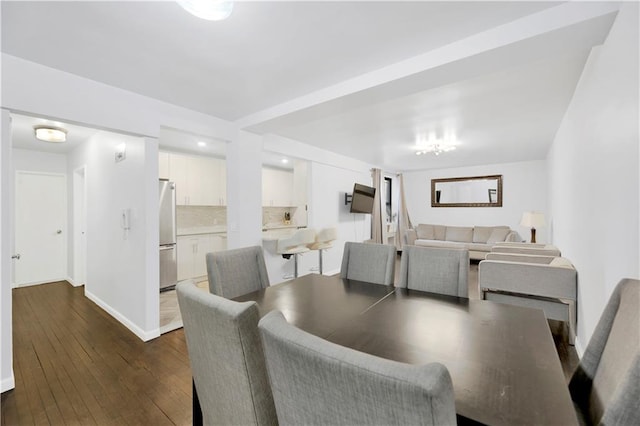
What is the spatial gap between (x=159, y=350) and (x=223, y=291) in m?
1.21

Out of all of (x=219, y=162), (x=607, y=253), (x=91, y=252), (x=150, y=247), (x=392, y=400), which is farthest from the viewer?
(x=219, y=162)

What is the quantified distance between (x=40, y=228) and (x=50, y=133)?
234 cm

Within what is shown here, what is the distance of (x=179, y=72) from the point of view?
2184mm

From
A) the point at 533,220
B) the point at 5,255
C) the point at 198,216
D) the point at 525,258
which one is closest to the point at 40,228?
the point at 198,216

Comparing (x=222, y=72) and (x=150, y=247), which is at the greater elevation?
(x=222, y=72)

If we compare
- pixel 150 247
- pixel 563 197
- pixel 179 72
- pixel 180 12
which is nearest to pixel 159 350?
pixel 150 247

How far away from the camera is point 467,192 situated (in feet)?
23.5

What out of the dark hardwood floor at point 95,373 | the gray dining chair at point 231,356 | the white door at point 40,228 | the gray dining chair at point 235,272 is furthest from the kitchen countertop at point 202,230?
the gray dining chair at point 231,356

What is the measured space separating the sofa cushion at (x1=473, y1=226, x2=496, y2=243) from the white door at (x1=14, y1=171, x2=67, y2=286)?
8529 millimetres

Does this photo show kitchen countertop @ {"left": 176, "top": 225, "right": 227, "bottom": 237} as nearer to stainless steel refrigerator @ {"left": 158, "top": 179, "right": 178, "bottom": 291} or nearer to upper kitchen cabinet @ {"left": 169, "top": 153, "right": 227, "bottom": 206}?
stainless steel refrigerator @ {"left": 158, "top": 179, "right": 178, "bottom": 291}

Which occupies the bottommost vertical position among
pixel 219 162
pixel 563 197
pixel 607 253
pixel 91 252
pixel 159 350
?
pixel 159 350

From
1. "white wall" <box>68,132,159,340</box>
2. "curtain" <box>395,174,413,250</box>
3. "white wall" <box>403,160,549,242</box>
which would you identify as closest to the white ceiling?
"white wall" <box>68,132,159,340</box>

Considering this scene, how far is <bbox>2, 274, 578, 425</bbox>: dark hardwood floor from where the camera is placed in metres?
1.76

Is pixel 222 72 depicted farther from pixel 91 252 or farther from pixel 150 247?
pixel 91 252
